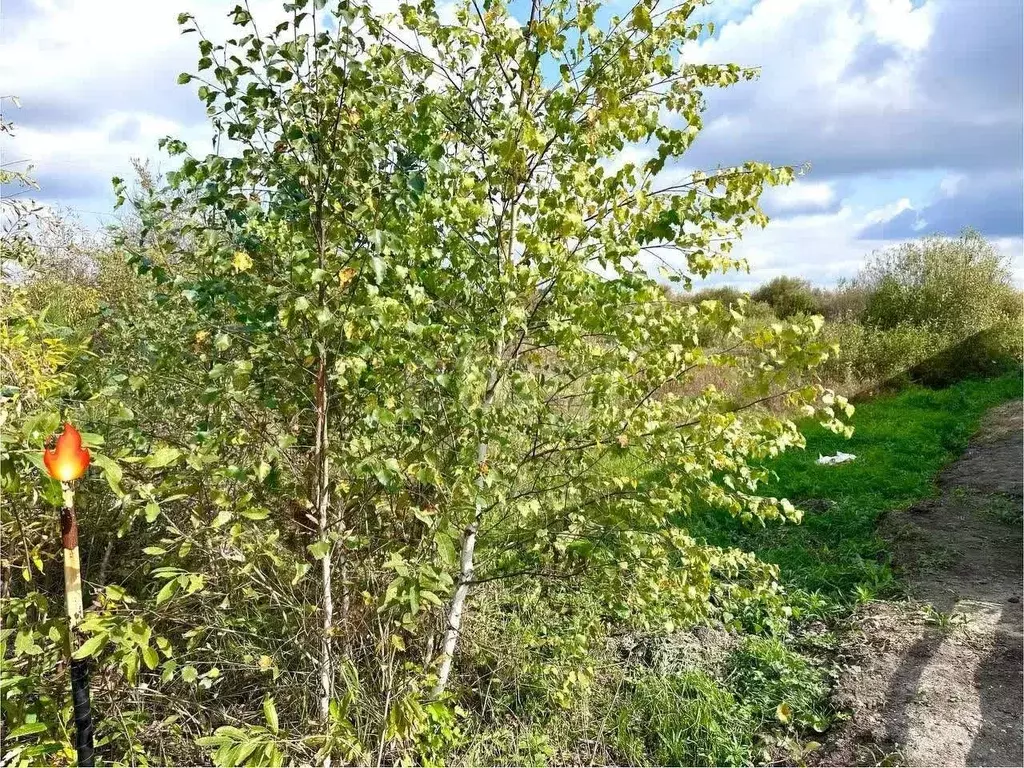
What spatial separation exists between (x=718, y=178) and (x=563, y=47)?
784 millimetres

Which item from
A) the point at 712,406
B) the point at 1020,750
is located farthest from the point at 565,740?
the point at 1020,750

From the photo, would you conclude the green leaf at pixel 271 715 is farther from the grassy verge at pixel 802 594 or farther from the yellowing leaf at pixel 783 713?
the yellowing leaf at pixel 783 713

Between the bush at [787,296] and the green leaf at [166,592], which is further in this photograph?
the bush at [787,296]

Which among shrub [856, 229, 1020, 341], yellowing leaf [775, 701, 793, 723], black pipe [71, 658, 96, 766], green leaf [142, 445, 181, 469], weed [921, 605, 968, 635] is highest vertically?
shrub [856, 229, 1020, 341]

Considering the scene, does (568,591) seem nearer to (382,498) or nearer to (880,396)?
(382,498)

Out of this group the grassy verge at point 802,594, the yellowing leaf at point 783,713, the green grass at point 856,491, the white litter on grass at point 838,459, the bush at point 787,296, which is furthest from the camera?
the bush at point 787,296

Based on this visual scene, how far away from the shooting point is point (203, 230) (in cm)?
239

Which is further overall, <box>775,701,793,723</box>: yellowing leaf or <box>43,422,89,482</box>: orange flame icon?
<box>775,701,793,723</box>: yellowing leaf

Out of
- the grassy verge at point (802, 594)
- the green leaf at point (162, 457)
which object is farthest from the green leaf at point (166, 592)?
the grassy verge at point (802, 594)

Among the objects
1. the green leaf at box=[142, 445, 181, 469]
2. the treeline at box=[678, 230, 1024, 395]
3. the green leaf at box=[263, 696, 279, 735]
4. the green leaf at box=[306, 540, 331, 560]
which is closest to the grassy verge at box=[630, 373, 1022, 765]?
the green leaf at box=[263, 696, 279, 735]

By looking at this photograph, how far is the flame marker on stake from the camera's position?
5.70 feet

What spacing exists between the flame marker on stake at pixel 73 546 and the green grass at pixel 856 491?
2.55 m

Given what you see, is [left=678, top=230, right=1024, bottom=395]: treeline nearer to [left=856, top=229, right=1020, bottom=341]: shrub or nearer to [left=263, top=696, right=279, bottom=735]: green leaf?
[left=856, top=229, right=1020, bottom=341]: shrub

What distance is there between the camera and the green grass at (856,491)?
17.8 feet
